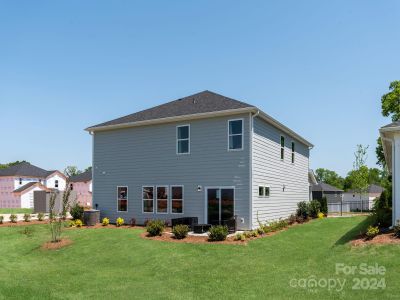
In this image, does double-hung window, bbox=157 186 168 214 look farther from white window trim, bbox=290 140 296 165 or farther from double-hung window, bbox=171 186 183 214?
white window trim, bbox=290 140 296 165

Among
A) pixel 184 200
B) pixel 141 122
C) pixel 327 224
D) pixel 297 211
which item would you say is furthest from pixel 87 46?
pixel 297 211

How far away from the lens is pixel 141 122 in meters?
21.7

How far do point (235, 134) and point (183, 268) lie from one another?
28.1 feet

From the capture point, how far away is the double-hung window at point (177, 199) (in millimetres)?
20359

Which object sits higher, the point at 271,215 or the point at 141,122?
the point at 141,122

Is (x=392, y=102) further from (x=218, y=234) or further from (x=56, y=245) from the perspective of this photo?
(x=56, y=245)

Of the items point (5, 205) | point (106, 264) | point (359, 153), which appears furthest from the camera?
point (5, 205)

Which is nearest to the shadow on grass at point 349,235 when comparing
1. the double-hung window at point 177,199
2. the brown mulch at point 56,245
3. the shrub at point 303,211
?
the double-hung window at point 177,199

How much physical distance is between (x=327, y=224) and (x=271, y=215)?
10.1 feet

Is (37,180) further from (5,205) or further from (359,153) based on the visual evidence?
(359,153)

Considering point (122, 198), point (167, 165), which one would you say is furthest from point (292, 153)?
point (122, 198)

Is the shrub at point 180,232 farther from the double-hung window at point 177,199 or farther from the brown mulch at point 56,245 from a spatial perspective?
the brown mulch at point 56,245

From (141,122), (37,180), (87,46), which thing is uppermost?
(87,46)

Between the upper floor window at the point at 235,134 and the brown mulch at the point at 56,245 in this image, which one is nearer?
the brown mulch at the point at 56,245
